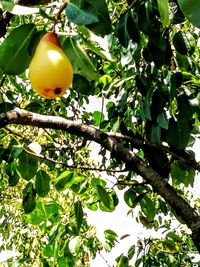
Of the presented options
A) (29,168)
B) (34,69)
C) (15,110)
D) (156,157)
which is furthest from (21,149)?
(34,69)

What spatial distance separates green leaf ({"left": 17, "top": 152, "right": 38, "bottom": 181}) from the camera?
158 centimetres

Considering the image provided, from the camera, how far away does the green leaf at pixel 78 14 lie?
2.65 ft

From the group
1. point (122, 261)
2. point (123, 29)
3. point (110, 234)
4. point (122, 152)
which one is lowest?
point (122, 261)

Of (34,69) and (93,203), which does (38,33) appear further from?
(93,203)

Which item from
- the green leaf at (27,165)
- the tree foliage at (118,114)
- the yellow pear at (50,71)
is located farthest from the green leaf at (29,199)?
the yellow pear at (50,71)

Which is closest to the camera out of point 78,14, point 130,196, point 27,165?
point 78,14

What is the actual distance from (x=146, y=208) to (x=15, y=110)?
80 centimetres

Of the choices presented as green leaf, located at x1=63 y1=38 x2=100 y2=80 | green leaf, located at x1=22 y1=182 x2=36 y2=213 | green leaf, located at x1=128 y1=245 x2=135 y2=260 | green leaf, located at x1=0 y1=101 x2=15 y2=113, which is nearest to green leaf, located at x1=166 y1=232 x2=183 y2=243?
green leaf, located at x1=128 y1=245 x2=135 y2=260

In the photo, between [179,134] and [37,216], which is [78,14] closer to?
[179,134]

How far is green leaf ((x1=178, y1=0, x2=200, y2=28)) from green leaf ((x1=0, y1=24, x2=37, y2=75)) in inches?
14.5

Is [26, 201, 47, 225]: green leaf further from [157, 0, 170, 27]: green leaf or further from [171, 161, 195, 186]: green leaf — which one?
[157, 0, 170, 27]: green leaf

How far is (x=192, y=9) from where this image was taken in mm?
703

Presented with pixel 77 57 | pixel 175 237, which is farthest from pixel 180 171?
pixel 77 57

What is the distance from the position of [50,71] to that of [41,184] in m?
0.98
